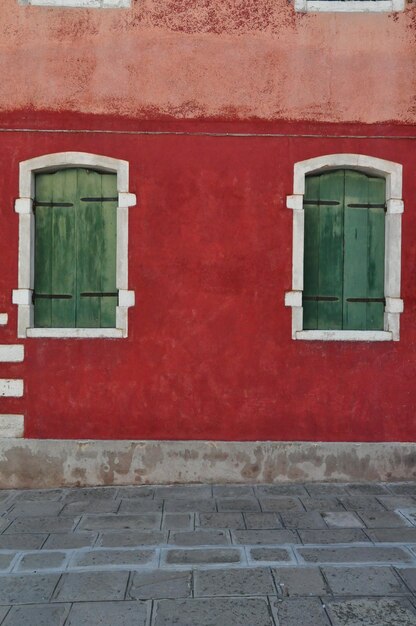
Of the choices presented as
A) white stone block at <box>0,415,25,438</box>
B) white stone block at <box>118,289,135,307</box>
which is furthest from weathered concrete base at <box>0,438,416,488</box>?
white stone block at <box>118,289,135,307</box>

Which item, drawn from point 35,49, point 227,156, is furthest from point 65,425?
point 35,49

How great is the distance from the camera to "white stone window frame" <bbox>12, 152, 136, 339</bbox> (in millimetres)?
6254

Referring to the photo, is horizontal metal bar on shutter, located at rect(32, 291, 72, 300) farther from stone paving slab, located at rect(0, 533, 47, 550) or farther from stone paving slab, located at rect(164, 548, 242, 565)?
stone paving slab, located at rect(164, 548, 242, 565)

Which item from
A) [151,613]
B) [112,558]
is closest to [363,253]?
[112,558]

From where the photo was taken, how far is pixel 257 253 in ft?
20.9

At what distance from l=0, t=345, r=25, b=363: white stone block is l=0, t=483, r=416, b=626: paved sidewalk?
1.38 m

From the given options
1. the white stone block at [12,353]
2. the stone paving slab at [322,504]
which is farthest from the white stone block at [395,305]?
the white stone block at [12,353]

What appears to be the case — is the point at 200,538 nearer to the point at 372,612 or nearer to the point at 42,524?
the point at 42,524

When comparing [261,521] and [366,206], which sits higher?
[366,206]

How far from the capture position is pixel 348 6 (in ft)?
21.0

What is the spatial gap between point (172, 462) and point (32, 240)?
2.82m

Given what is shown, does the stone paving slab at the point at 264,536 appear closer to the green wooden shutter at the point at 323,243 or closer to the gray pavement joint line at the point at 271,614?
the gray pavement joint line at the point at 271,614

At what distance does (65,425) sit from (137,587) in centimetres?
270

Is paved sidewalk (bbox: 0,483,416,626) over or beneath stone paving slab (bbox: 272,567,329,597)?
beneath
